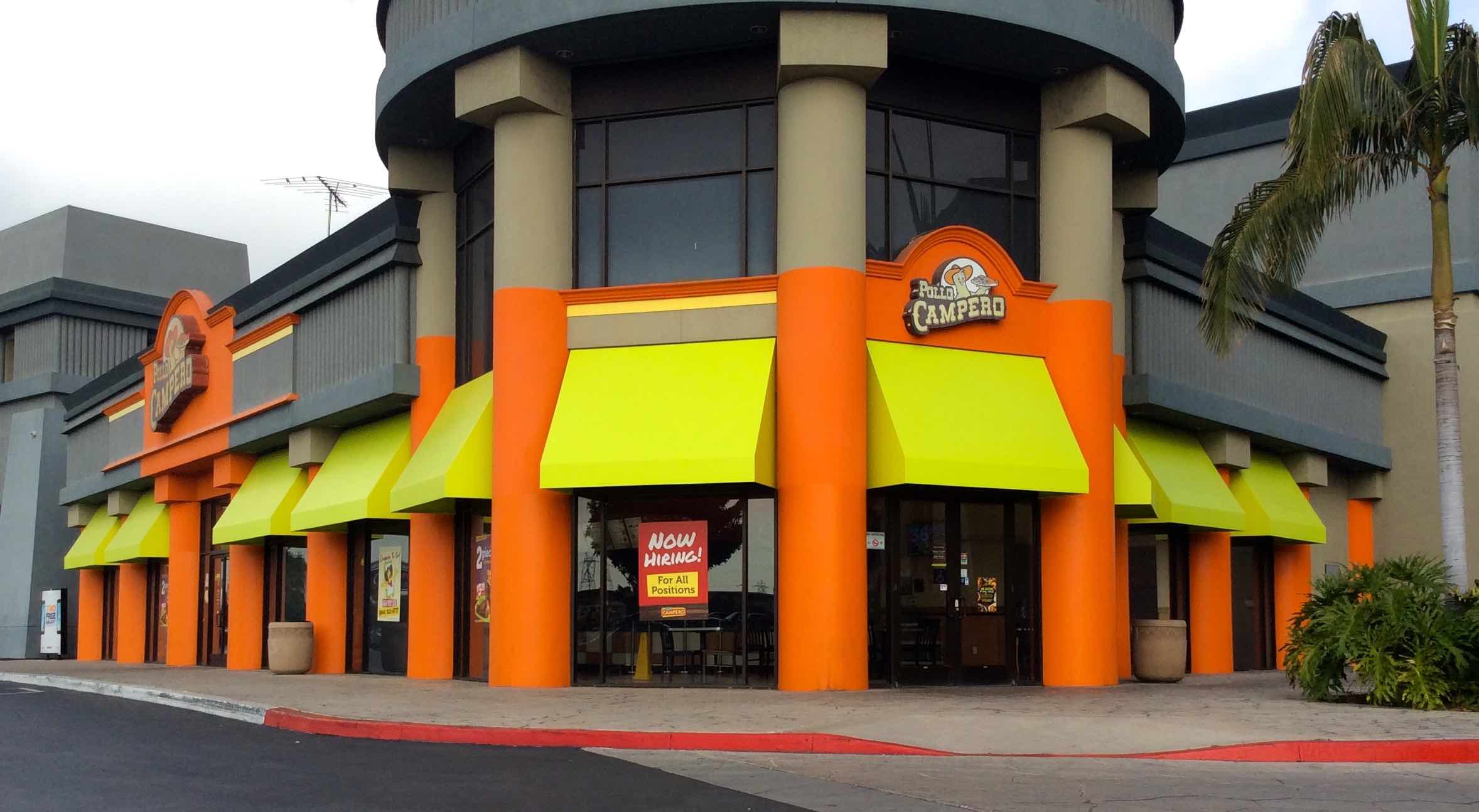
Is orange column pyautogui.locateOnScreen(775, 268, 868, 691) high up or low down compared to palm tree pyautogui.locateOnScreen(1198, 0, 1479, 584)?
down

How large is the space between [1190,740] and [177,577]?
27818 mm

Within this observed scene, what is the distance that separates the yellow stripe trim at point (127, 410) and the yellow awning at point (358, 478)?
11.6m

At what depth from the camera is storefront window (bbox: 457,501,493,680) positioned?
78.9 feet

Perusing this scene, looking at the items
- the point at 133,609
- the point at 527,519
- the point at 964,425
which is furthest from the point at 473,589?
the point at 133,609

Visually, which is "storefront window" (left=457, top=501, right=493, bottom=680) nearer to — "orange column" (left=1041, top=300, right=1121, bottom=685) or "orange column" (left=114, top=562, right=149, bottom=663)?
"orange column" (left=1041, top=300, right=1121, bottom=685)

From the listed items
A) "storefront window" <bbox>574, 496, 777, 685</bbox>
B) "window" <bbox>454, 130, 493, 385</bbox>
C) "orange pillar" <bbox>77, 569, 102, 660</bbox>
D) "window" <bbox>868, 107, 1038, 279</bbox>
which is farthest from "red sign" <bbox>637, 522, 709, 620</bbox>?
"orange pillar" <bbox>77, 569, 102, 660</bbox>

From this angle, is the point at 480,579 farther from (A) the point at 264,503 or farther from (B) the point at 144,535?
(B) the point at 144,535

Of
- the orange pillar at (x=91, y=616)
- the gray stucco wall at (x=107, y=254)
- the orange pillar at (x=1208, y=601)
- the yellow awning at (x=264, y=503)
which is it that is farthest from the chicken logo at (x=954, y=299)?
the gray stucco wall at (x=107, y=254)

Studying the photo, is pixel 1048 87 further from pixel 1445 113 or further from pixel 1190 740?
pixel 1190 740

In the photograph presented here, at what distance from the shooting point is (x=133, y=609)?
1585 inches

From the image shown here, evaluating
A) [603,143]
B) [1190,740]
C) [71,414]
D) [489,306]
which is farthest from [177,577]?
[1190,740]

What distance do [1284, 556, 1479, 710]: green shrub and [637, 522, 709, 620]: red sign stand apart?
7624 millimetres

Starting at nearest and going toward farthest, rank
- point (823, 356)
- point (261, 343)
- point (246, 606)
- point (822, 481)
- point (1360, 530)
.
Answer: point (822, 481)
point (823, 356)
point (261, 343)
point (246, 606)
point (1360, 530)

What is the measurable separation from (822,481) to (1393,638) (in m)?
7.12
